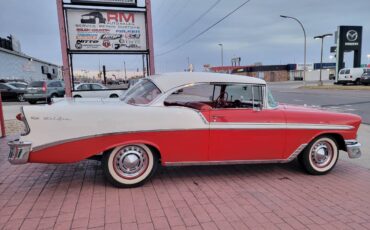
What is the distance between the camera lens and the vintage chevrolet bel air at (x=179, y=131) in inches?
146

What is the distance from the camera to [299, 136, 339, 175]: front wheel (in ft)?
15.5

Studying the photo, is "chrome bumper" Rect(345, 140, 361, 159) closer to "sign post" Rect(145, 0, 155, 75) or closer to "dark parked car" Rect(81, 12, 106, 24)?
"sign post" Rect(145, 0, 155, 75)

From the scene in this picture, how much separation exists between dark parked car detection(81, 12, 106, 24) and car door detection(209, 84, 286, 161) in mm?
5366

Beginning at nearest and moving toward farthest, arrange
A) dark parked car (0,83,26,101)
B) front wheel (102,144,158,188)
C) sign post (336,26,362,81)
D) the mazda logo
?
front wheel (102,144,158,188) < dark parked car (0,83,26,101) < sign post (336,26,362,81) < the mazda logo

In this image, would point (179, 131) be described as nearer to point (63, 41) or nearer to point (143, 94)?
point (143, 94)

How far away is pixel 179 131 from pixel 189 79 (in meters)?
0.79

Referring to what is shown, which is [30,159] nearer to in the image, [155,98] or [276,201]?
[155,98]

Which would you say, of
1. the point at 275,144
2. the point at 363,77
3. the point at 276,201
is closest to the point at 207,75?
the point at 275,144

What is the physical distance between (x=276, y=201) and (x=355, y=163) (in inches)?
105

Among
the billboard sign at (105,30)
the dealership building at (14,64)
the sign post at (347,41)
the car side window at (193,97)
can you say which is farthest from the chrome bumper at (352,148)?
the sign post at (347,41)

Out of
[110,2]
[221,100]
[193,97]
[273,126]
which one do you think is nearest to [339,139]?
[273,126]

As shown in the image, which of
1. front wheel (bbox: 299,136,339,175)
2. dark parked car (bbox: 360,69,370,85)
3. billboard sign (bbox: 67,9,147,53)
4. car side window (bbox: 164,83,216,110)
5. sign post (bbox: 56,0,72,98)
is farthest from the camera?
dark parked car (bbox: 360,69,370,85)

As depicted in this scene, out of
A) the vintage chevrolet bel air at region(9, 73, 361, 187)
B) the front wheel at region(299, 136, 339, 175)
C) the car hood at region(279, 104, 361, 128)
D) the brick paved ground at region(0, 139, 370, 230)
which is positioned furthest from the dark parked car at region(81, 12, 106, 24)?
the front wheel at region(299, 136, 339, 175)

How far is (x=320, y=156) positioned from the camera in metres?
4.79
